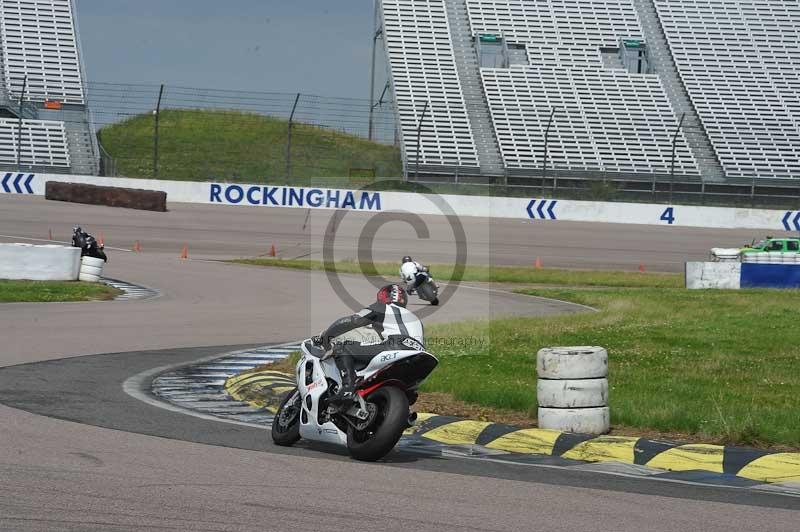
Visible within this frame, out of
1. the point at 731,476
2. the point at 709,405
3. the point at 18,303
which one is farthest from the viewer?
the point at 18,303

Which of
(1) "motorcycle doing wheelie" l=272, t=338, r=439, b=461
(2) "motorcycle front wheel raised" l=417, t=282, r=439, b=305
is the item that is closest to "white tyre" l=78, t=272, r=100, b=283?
(2) "motorcycle front wheel raised" l=417, t=282, r=439, b=305

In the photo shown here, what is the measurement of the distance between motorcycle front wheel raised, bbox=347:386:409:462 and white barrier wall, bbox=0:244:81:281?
17788 mm

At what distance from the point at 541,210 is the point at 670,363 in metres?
33.0

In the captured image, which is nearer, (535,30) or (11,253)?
(11,253)

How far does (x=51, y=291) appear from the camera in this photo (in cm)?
2267

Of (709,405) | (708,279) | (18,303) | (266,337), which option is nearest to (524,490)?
(709,405)

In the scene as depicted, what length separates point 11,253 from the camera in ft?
79.8

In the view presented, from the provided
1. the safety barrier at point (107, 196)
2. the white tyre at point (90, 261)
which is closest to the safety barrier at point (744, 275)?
the white tyre at point (90, 261)

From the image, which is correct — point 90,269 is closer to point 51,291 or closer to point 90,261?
point 90,261

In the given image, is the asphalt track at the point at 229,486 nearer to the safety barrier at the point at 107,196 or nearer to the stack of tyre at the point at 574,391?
the stack of tyre at the point at 574,391

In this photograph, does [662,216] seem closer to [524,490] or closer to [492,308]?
[492,308]

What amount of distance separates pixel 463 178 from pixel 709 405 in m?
38.2

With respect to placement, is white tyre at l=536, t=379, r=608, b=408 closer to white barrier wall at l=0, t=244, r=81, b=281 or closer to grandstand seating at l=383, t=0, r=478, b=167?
white barrier wall at l=0, t=244, r=81, b=281

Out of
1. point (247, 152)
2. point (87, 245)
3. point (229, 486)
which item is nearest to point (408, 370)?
point (229, 486)
